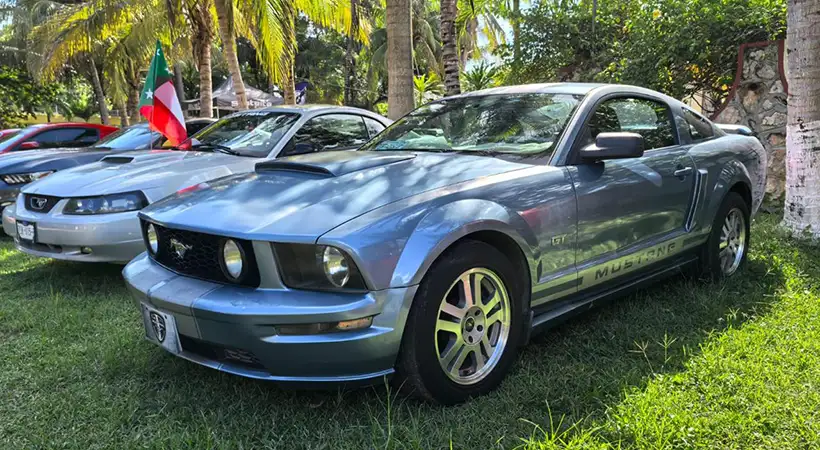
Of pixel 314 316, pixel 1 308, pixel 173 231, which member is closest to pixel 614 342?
pixel 314 316

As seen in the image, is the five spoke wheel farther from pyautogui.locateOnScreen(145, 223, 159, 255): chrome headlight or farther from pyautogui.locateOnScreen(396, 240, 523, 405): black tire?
pyautogui.locateOnScreen(145, 223, 159, 255): chrome headlight

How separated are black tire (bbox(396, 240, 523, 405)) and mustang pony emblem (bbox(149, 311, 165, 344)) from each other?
1.03 metres

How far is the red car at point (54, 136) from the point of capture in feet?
29.5

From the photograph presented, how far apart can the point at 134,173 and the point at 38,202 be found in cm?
82

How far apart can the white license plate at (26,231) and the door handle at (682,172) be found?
15.0ft

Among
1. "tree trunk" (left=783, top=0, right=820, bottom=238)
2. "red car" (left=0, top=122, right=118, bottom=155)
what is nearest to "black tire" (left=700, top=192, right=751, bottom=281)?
"tree trunk" (left=783, top=0, right=820, bottom=238)

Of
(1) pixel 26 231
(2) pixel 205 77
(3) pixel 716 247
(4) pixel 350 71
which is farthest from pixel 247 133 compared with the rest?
(4) pixel 350 71

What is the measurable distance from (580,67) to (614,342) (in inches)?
333

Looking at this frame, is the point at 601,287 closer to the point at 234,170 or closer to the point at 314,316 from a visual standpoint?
the point at 314,316

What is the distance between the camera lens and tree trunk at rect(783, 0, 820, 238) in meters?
5.20

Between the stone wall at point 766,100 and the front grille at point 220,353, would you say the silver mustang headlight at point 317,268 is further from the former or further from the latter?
the stone wall at point 766,100

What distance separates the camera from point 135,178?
Result: 4.55 metres

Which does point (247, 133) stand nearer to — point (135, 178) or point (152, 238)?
point (135, 178)

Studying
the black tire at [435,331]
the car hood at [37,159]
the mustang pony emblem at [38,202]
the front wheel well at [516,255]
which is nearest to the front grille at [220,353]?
the black tire at [435,331]
